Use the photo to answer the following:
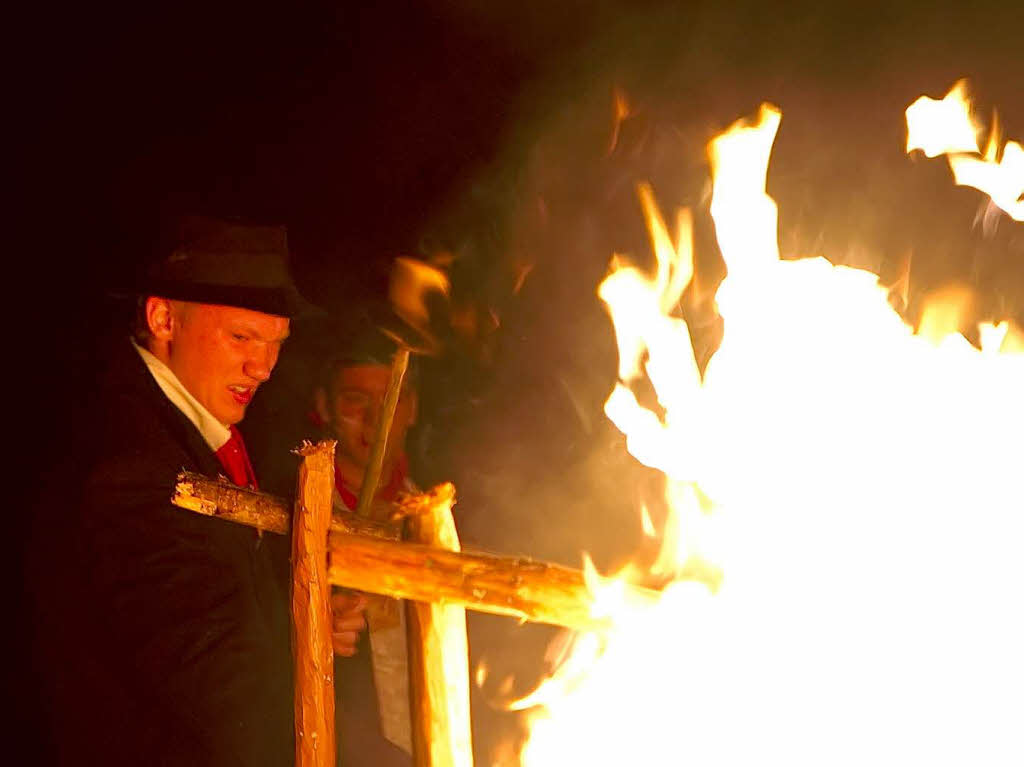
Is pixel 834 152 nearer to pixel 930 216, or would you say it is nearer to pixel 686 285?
pixel 930 216

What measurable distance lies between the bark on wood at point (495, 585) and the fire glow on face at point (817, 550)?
0.30 ft

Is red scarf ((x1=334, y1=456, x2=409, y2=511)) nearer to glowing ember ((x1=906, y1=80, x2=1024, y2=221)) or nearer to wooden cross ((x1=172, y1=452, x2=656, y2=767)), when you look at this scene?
wooden cross ((x1=172, y1=452, x2=656, y2=767))

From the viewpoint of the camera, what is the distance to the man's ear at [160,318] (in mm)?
4246

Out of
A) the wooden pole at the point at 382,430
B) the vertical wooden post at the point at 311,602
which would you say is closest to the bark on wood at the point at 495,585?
the vertical wooden post at the point at 311,602

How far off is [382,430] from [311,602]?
0.58 m

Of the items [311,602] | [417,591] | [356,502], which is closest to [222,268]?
[356,502]

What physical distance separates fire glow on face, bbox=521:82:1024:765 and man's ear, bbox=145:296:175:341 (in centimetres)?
179

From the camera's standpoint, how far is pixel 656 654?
3410mm

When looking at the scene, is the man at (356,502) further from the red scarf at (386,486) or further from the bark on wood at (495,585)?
the bark on wood at (495,585)

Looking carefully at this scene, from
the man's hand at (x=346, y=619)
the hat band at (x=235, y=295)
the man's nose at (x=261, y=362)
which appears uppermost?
the hat band at (x=235, y=295)

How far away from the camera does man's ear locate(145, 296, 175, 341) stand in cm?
425

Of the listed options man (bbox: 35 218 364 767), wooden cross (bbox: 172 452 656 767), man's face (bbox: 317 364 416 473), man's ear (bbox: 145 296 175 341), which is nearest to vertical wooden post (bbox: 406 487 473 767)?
wooden cross (bbox: 172 452 656 767)

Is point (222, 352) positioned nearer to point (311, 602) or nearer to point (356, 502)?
point (356, 502)

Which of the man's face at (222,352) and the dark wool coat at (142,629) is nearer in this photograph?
the dark wool coat at (142,629)
